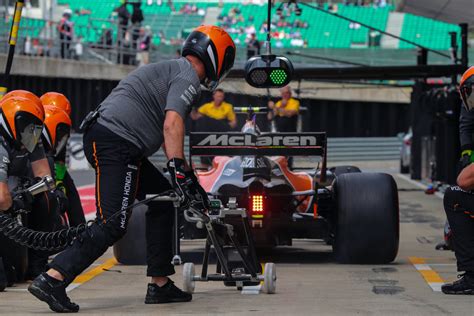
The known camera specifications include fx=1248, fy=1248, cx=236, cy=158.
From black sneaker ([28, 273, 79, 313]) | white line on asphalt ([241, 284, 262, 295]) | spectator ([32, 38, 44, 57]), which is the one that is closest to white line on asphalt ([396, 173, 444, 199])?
spectator ([32, 38, 44, 57])

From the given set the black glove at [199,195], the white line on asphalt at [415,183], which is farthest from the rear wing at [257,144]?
the white line on asphalt at [415,183]

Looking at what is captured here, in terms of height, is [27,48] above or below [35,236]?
below

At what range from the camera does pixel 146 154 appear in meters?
8.38

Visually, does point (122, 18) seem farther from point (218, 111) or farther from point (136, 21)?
point (218, 111)

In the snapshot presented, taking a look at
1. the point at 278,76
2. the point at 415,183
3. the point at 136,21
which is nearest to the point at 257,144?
the point at 278,76

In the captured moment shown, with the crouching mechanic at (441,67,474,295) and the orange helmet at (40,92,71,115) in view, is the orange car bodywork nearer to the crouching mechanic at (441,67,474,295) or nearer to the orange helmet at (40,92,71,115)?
the orange helmet at (40,92,71,115)

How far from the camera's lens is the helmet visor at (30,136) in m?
8.81

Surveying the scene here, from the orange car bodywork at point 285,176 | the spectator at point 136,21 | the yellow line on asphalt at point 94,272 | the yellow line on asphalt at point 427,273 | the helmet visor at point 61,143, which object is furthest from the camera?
the spectator at point 136,21

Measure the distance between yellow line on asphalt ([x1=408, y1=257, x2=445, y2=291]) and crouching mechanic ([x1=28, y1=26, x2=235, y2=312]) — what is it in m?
2.20

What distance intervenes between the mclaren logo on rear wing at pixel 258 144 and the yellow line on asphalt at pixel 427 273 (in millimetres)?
1365

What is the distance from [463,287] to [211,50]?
98.3 inches

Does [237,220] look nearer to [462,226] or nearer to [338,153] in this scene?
[462,226]

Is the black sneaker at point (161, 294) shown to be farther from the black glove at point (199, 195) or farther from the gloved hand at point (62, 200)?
the gloved hand at point (62, 200)

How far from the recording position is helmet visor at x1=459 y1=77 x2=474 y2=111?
30.3 ft
